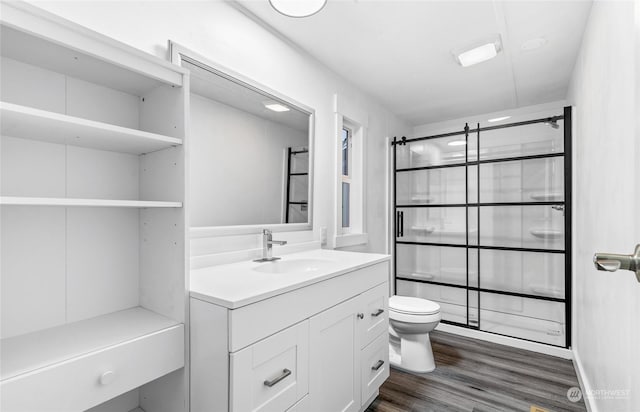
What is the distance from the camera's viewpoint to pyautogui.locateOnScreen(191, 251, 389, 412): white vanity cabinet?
3.33 ft

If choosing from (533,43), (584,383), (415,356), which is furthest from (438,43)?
(584,383)

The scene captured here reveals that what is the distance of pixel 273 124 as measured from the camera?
197 centimetres

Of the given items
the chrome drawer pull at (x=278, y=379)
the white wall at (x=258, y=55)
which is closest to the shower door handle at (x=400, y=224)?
the white wall at (x=258, y=55)

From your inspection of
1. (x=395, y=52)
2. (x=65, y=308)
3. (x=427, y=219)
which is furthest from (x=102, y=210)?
(x=427, y=219)

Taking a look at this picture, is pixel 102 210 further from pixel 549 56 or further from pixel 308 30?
pixel 549 56

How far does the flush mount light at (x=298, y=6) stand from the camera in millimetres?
1462

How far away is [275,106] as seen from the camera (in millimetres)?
1959

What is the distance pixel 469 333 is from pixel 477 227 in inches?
39.1

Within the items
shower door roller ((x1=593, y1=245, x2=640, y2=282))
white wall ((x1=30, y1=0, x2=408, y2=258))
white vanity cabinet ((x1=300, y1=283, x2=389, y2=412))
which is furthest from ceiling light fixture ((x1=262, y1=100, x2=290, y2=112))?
shower door roller ((x1=593, y1=245, x2=640, y2=282))

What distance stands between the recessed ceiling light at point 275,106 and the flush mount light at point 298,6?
0.52m

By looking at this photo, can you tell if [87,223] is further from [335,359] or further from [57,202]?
[335,359]

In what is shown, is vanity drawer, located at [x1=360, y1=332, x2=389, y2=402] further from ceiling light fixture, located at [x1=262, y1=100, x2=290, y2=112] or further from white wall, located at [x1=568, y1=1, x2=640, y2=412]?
ceiling light fixture, located at [x1=262, y1=100, x2=290, y2=112]

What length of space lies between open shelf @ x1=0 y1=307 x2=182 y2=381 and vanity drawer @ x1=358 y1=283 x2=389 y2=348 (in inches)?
37.9

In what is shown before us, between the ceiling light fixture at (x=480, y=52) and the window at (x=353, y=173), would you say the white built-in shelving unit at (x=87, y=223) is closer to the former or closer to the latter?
the window at (x=353, y=173)
